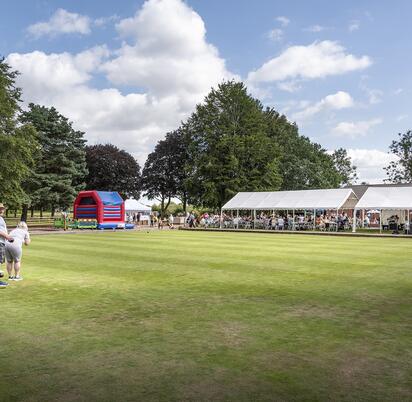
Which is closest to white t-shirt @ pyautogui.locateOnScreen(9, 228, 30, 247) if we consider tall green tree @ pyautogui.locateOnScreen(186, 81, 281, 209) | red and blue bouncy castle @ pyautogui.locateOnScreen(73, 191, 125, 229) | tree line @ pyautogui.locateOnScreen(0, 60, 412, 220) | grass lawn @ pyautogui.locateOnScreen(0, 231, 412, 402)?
grass lawn @ pyautogui.locateOnScreen(0, 231, 412, 402)

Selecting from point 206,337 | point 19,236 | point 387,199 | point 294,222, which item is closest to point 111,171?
point 294,222

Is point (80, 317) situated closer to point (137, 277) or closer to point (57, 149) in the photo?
point (137, 277)

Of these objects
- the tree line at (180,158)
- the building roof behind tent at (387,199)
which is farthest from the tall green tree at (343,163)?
the building roof behind tent at (387,199)

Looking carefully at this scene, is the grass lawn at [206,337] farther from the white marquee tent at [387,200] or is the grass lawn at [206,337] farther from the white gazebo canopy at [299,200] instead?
the white gazebo canopy at [299,200]

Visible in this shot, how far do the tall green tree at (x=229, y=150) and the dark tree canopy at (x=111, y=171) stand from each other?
54.9ft

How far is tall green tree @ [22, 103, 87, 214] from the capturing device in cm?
4878

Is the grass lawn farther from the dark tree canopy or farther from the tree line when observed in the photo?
the dark tree canopy

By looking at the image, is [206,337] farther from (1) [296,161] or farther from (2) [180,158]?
(2) [180,158]

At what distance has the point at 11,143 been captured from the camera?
3578cm

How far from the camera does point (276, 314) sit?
6.75 m

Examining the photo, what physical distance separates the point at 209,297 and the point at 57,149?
155 feet

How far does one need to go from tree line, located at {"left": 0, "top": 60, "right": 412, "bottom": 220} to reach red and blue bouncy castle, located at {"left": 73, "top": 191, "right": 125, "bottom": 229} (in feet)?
17.4

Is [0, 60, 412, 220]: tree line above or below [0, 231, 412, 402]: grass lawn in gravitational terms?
above

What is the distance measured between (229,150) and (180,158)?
19.0 metres
